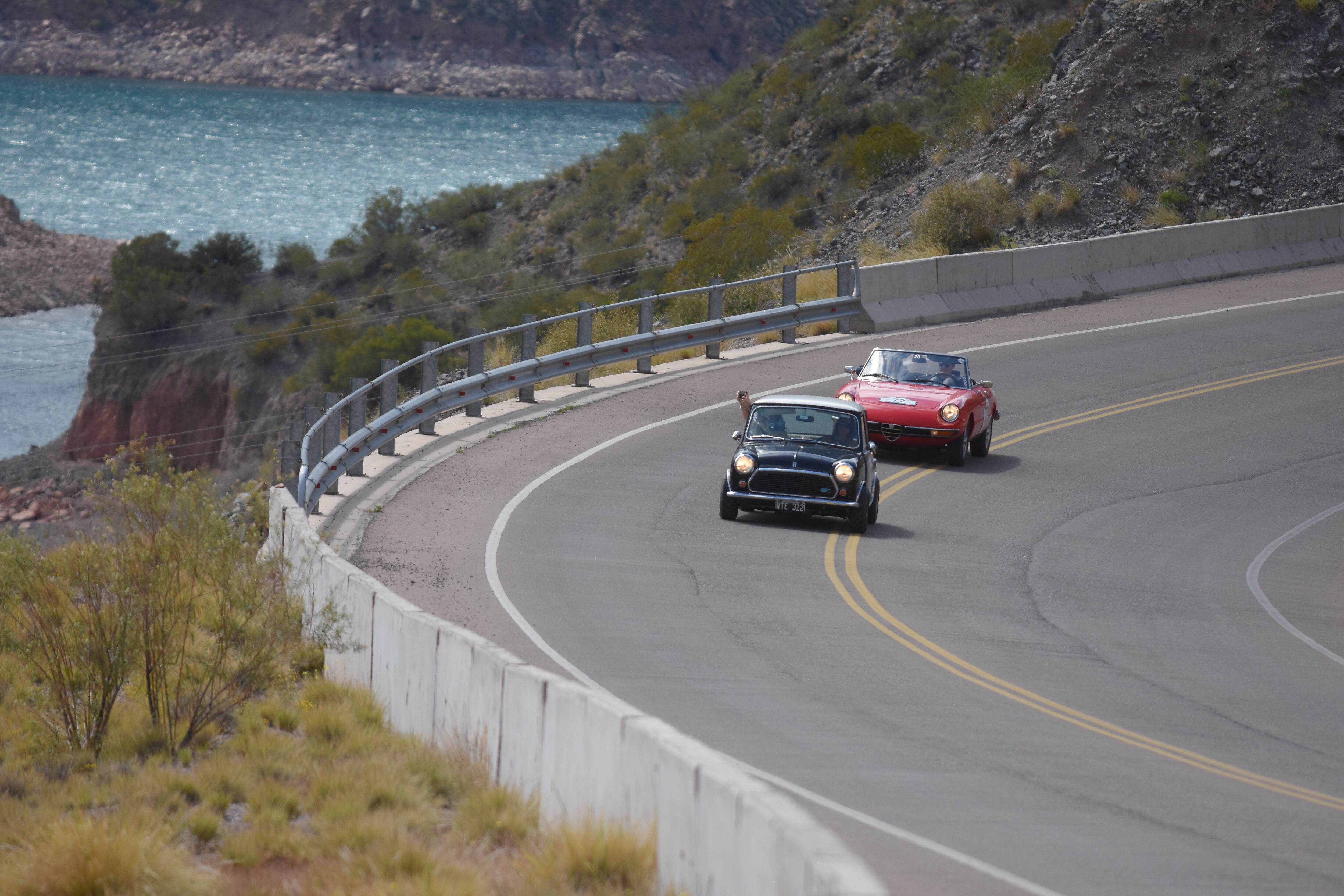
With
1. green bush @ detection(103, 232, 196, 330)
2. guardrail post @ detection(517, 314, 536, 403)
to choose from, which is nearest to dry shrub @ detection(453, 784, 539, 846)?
guardrail post @ detection(517, 314, 536, 403)

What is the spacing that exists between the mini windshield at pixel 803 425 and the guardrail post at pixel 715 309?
825 centimetres

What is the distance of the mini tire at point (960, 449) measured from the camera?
2025cm

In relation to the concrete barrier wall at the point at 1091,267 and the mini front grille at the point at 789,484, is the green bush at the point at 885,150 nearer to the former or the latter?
the concrete barrier wall at the point at 1091,267

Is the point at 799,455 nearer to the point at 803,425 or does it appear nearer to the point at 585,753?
the point at 803,425

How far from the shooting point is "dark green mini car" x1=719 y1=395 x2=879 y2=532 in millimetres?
17250

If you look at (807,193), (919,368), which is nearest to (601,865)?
(919,368)

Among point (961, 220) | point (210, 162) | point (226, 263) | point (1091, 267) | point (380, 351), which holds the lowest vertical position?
point (380, 351)

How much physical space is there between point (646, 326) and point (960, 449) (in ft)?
23.1

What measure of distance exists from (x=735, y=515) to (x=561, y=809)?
9746 mm

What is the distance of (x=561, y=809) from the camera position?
7996 millimetres

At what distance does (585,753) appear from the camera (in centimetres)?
782

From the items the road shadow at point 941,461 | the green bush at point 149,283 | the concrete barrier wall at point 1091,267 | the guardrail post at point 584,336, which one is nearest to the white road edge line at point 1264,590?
the road shadow at point 941,461

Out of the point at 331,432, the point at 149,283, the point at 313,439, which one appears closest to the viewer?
the point at 313,439

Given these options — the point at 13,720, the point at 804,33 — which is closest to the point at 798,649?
the point at 13,720
